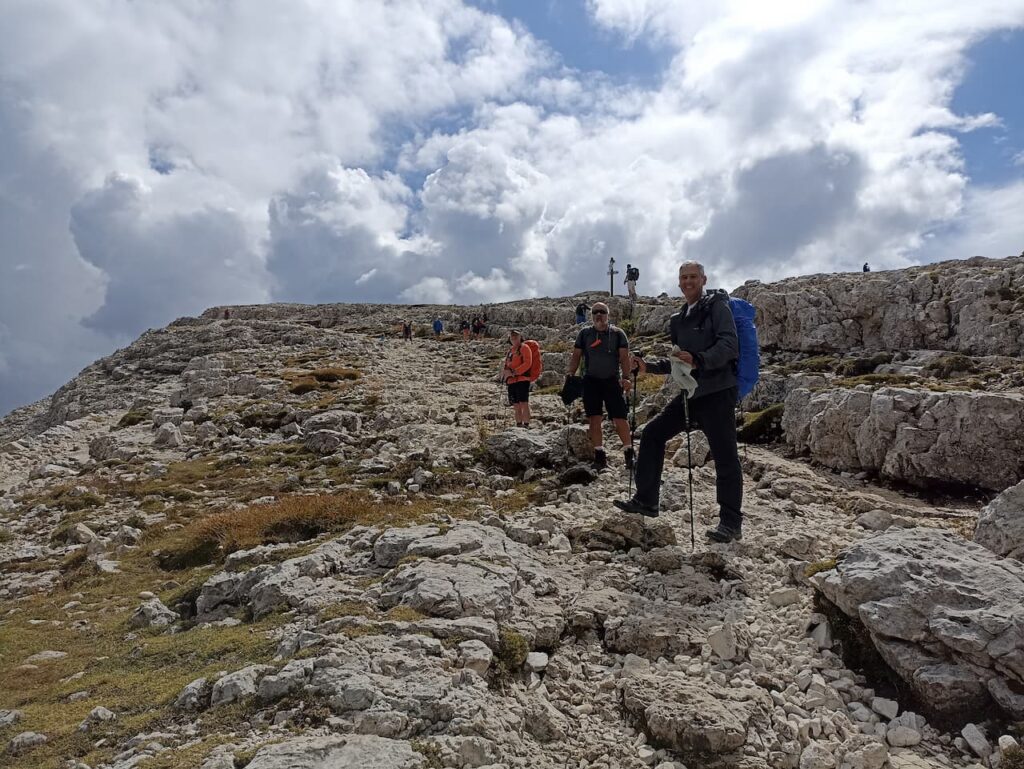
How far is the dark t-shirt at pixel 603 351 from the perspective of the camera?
11.0m

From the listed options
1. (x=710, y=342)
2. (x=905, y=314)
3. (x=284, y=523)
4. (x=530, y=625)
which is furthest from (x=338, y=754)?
(x=905, y=314)

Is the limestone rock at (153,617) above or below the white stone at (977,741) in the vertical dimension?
below

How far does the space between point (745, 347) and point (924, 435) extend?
4.92 m

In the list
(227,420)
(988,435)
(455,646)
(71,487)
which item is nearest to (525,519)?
(455,646)

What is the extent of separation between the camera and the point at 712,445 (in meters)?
7.42

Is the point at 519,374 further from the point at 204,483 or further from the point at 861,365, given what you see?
the point at 861,365

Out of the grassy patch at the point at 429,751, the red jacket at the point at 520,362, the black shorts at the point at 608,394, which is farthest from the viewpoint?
the red jacket at the point at 520,362

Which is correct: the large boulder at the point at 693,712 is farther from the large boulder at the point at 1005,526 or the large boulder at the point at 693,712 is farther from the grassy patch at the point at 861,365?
the grassy patch at the point at 861,365

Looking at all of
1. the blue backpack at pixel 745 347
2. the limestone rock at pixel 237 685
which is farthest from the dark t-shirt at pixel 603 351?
the limestone rock at pixel 237 685

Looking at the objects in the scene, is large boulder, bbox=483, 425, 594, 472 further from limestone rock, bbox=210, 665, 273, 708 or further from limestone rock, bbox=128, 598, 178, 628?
limestone rock, bbox=210, 665, 273, 708

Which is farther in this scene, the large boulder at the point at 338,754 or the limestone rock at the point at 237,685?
the limestone rock at the point at 237,685

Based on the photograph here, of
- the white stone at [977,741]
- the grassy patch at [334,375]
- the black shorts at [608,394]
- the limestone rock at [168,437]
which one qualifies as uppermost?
the grassy patch at [334,375]

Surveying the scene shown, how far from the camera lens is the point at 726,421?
23.9ft

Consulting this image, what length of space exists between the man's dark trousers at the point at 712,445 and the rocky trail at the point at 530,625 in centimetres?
50
